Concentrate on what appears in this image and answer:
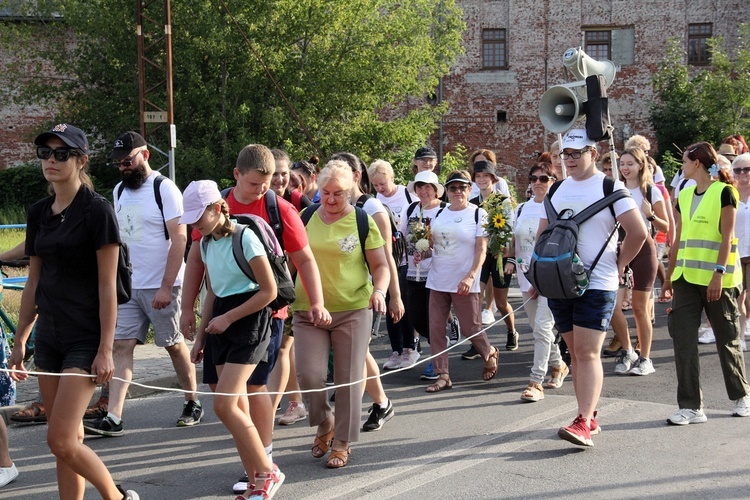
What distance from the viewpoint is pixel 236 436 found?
5059mm

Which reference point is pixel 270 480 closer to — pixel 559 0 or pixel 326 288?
pixel 326 288

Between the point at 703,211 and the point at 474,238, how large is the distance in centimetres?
213

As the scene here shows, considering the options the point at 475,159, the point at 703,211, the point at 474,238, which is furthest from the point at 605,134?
the point at 475,159

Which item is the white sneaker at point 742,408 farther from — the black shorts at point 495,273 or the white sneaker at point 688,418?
the black shorts at point 495,273

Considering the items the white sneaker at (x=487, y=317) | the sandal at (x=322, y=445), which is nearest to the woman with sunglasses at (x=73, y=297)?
the sandal at (x=322, y=445)

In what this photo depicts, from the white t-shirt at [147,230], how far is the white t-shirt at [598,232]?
3002 mm

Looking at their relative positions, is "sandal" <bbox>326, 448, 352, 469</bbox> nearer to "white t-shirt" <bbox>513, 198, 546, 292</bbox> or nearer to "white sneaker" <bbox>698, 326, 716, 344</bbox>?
"white t-shirt" <bbox>513, 198, 546, 292</bbox>

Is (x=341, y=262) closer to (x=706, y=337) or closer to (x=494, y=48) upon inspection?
(x=706, y=337)

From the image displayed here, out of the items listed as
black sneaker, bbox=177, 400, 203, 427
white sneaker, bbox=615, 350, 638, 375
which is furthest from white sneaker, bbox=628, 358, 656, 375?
black sneaker, bbox=177, 400, 203, 427

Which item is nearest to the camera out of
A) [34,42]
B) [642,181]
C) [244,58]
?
[642,181]

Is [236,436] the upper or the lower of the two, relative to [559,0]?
lower

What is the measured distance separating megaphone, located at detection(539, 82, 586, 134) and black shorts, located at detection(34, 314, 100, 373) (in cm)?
451

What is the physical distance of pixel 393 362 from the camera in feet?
30.9

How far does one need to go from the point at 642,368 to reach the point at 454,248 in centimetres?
214
